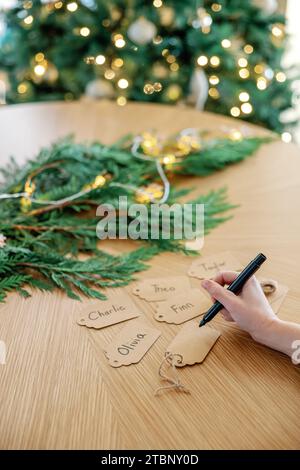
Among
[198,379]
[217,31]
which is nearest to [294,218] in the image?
[198,379]

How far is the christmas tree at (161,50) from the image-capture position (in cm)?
215

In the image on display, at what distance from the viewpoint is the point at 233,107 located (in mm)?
2342

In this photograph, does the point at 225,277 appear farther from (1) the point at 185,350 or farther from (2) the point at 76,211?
(2) the point at 76,211

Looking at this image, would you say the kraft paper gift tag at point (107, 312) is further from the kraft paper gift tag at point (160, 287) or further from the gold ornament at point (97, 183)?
the gold ornament at point (97, 183)

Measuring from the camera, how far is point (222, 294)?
811 millimetres

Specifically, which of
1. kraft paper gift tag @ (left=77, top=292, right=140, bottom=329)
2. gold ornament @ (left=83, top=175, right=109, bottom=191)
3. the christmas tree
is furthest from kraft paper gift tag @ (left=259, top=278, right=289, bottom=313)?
the christmas tree

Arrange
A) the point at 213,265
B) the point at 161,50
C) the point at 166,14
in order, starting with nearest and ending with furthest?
the point at 213,265
the point at 166,14
the point at 161,50

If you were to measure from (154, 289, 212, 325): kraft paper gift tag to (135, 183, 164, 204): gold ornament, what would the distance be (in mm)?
322

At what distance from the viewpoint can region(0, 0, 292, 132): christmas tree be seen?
2154 millimetres

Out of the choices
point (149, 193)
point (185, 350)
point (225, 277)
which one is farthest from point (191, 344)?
point (149, 193)

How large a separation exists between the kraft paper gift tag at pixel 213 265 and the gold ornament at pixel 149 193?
237 mm

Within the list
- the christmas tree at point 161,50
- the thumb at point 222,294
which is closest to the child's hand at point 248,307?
the thumb at point 222,294

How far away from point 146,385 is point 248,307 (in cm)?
21

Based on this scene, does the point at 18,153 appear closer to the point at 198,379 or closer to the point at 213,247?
the point at 213,247
